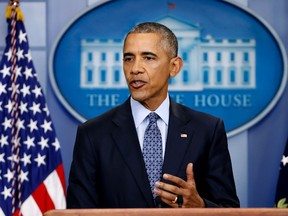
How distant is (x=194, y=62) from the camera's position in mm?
3277

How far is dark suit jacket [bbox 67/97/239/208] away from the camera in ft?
5.96

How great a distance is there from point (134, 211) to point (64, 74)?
7.45 ft

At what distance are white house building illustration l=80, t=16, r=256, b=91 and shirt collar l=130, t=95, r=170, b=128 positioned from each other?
4.28ft

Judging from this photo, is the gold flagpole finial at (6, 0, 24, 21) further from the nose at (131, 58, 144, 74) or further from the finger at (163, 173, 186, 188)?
the finger at (163, 173, 186, 188)

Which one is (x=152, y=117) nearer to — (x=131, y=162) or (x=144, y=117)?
(x=144, y=117)

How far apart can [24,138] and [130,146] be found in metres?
1.33

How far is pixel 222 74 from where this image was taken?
10.8 ft

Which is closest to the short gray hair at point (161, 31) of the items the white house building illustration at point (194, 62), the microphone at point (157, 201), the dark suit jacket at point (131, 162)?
the dark suit jacket at point (131, 162)

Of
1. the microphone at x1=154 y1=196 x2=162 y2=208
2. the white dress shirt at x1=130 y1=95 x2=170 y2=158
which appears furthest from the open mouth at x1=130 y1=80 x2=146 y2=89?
the microphone at x1=154 y1=196 x2=162 y2=208

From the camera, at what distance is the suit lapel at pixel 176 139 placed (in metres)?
1.84

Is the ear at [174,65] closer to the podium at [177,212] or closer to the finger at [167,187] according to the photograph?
the finger at [167,187]

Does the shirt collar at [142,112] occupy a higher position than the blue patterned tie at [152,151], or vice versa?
the shirt collar at [142,112]

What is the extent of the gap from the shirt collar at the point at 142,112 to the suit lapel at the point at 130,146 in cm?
2

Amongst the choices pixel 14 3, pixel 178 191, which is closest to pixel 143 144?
pixel 178 191
